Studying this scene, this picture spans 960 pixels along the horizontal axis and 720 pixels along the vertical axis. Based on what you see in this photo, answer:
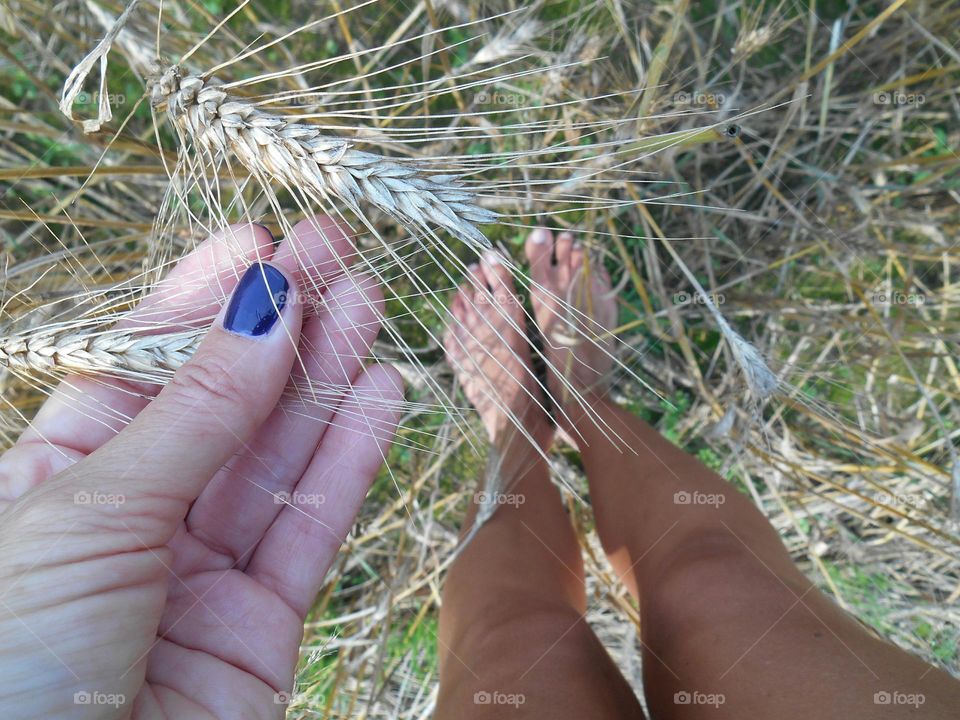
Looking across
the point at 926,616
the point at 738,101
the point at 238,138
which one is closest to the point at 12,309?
the point at 238,138

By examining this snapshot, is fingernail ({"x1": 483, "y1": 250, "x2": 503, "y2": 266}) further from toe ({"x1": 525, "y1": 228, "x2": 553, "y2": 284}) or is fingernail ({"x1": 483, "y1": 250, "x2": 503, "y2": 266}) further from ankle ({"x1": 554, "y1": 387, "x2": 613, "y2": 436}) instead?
toe ({"x1": 525, "y1": 228, "x2": 553, "y2": 284})

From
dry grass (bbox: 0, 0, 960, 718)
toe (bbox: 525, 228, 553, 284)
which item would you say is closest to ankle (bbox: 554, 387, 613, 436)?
dry grass (bbox: 0, 0, 960, 718)

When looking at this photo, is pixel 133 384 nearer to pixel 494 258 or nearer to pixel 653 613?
pixel 494 258

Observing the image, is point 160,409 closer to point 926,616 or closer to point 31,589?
point 31,589

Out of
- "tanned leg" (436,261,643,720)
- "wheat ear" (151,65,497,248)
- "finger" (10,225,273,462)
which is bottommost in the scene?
"tanned leg" (436,261,643,720)

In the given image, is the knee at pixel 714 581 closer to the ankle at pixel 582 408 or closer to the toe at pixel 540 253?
the ankle at pixel 582 408
